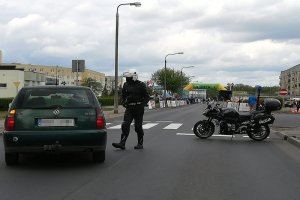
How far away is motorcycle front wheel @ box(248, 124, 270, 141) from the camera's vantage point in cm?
1423

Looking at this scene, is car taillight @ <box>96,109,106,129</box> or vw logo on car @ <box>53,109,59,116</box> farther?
car taillight @ <box>96,109,106,129</box>

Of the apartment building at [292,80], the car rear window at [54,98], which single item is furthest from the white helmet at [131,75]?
the apartment building at [292,80]

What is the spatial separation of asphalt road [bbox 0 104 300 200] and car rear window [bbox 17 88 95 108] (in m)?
1.08

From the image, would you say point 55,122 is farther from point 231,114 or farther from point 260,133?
point 260,133

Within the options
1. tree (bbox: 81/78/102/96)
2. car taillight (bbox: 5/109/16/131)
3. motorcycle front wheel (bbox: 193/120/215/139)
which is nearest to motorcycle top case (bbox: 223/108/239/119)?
motorcycle front wheel (bbox: 193/120/215/139)

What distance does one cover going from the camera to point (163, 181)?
7.36 meters

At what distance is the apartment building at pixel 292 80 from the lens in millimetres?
157000

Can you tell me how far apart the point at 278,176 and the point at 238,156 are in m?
2.46

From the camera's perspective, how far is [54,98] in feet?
28.6

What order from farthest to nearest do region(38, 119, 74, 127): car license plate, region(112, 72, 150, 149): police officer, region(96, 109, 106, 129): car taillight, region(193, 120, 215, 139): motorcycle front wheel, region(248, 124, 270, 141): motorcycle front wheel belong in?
region(193, 120, 215, 139): motorcycle front wheel
region(248, 124, 270, 141): motorcycle front wheel
region(112, 72, 150, 149): police officer
region(96, 109, 106, 129): car taillight
region(38, 119, 74, 127): car license plate

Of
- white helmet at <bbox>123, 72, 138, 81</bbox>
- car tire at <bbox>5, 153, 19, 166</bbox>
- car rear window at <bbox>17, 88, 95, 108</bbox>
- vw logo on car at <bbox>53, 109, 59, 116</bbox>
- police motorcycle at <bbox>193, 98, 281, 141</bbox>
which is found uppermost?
white helmet at <bbox>123, 72, 138, 81</bbox>

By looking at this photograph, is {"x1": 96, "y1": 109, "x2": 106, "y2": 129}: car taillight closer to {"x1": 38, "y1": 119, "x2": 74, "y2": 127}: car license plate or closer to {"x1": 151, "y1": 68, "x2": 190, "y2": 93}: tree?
{"x1": 38, "y1": 119, "x2": 74, "y2": 127}: car license plate

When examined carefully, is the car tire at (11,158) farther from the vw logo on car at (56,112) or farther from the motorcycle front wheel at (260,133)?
the motorcycle front wheel at (260,133)

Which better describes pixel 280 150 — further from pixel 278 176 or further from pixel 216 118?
pixel 278 176
